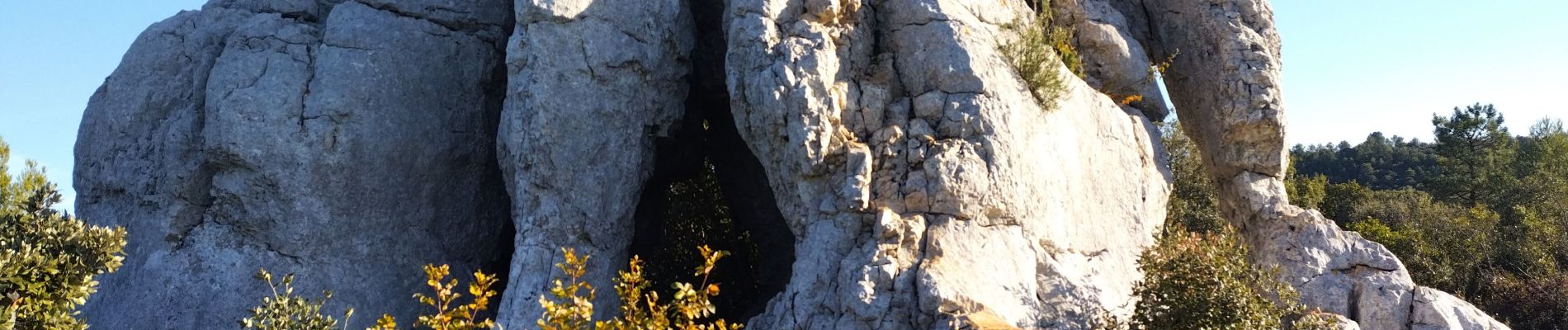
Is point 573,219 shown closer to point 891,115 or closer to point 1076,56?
point 891,115

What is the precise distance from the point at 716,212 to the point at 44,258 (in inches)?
459

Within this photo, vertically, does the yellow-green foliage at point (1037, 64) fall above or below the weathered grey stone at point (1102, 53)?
below

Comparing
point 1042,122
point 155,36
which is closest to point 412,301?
point 155,36

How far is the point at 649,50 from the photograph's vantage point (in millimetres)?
11781

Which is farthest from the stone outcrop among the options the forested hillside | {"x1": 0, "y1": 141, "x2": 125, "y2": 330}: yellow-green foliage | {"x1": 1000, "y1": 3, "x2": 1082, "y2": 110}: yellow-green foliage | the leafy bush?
the forested hillside

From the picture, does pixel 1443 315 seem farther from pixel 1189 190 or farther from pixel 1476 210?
pixel 1476 210

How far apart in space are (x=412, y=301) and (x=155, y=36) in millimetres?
4685

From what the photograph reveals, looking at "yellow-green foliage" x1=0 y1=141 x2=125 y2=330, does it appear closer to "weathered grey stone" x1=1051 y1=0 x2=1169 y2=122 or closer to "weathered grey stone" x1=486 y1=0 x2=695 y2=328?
"weathered grey stone" x1=486 y1=0 x2=695 y2=328

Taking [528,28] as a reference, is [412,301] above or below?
below

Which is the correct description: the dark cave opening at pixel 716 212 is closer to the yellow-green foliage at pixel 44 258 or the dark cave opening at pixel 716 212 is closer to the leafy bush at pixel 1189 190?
the yellow-green foliage at pixel 44 258

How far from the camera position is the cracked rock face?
11867mm

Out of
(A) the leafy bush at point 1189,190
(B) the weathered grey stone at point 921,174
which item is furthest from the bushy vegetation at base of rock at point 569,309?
(A) the leafy bush at point 1189,190

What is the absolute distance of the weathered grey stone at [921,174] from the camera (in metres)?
9.38

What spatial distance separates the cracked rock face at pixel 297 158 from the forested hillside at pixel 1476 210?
1656cm
